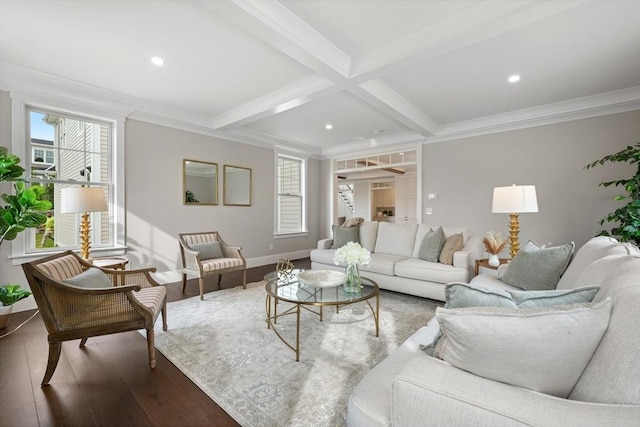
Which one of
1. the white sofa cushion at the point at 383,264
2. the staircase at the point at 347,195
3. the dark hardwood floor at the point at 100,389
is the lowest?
the dark hardwood floor at the point at 100,389

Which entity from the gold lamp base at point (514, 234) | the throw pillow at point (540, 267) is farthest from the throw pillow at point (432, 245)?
the throw pillow at point (540, 267)

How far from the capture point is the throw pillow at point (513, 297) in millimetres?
1047

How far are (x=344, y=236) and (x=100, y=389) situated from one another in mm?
3394

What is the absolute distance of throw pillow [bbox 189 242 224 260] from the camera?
13.0 ft

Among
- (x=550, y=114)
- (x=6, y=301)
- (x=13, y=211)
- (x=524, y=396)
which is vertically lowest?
(x=6, y=301)

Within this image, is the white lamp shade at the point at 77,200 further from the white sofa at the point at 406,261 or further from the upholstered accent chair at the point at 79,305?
the white sofa at the point at 406,261

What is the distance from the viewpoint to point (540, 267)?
2100 millimetres

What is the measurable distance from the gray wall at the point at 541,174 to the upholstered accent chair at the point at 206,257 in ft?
11.8

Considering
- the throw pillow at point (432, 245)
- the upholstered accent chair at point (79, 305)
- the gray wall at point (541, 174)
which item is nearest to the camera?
the upholstered accent chair at point (79, 305)

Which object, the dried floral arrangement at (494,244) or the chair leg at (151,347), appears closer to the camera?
the chair leg at (151,347)

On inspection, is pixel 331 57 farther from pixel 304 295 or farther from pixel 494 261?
pixel 494 261

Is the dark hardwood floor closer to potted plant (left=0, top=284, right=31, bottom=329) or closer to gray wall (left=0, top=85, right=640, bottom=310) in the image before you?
potted plant (left=0, top=284, right=31, bottom=329)

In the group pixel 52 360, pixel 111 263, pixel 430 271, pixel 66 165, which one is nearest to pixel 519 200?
pixel 430 271

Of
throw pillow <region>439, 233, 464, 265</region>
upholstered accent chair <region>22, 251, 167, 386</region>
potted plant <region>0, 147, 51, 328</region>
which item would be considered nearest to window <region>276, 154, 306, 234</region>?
throw pillow <region>439, 233, 464, 265</region>
